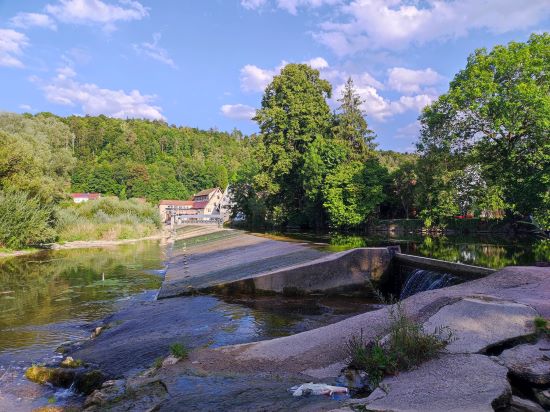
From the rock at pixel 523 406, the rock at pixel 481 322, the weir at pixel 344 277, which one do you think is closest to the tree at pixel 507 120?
the weir at pixel 344 277

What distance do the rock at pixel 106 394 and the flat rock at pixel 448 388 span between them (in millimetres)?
4300

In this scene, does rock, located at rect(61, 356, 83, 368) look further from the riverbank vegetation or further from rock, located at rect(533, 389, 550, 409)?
the riverbank vegetation

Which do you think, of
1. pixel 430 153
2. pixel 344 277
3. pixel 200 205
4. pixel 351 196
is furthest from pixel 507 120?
pixel 200 205

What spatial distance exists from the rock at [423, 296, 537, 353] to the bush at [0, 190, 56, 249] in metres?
35.6

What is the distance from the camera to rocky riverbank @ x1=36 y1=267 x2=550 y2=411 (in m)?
5.36

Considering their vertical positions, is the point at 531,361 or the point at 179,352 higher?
the point at 531,361

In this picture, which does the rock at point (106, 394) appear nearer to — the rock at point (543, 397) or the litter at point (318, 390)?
the litter at point (318, 390)

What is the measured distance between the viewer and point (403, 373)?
20.4 feet

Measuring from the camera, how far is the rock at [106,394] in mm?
7215

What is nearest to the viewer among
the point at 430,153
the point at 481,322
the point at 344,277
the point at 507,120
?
the point at 481,322

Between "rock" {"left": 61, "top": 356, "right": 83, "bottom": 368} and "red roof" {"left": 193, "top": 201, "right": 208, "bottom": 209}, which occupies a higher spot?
"red roof" {"left": 193, "top": 201, "right": 208, "bottom": 209}

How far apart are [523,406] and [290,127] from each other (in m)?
48.7

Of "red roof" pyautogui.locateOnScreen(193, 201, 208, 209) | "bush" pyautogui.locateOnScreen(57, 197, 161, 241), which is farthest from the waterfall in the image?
"red roof" pyautogui.locateOnScreen(193, 201, 208, 209)

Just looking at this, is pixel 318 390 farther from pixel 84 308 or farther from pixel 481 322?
pixel 84 308
